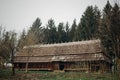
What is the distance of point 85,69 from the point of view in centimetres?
3566

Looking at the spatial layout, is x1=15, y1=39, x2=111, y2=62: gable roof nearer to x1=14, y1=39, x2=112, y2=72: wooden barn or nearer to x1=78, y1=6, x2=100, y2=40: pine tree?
x1=14, y1=39, x2=112, y2=72: wooden barn

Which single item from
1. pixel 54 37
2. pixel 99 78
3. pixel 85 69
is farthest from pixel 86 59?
pixel 54 37

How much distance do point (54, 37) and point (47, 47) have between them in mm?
22894

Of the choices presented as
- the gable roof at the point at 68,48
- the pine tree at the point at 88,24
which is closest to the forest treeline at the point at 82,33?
the pine tree at the point at 88,24

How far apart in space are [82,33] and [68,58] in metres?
19.5

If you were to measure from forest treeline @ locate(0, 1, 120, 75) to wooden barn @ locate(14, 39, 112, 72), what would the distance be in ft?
8.44

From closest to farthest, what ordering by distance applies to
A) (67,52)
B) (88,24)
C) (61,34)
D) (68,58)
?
(68,58), (67,52), (88,24), (61,34)

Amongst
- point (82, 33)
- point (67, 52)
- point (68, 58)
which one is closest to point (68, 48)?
point (67, 52)

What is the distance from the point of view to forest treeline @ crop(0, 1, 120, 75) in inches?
747

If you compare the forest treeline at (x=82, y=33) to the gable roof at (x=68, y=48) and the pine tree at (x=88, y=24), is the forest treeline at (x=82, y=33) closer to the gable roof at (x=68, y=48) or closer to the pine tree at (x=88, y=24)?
the pine tree at (x=88, y=24)

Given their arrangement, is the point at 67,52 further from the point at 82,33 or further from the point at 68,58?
the point at 82,33

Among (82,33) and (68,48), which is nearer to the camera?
(68,48)

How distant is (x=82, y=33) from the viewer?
2205 inches

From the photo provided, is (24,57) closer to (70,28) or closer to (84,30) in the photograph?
(84,30)
